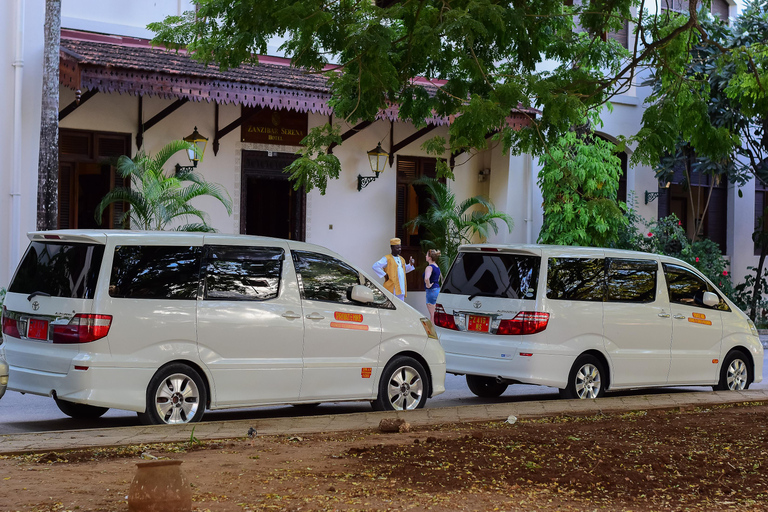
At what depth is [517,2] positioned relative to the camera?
10.5 metres

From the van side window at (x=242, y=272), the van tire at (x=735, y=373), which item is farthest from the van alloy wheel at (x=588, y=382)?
the van side window at (x=242, y=272)

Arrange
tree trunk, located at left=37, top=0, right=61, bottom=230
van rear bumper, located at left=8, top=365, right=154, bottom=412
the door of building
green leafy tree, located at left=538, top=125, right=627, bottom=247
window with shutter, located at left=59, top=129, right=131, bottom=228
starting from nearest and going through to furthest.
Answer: van rear bumper, located at left=8, top=365, right=154, bottom=412 → tree trunk, located at left=37, top=0, right=61, bottom=230 → window with shutter, located at left=59, top=129, right=131, bottom=228 → the door of building → green leafy tree, located at left=538, top=125, right=627, bottom=247

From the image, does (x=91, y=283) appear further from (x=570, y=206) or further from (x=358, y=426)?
(x=570, y=206)

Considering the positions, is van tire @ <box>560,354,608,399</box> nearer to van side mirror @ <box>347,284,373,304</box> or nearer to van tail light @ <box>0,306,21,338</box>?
van side mirror @ <box>347,284,373,304</box>

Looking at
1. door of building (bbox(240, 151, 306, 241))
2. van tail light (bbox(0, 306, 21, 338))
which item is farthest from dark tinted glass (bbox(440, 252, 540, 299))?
door of building (bbox(240, 151, 306, 241))

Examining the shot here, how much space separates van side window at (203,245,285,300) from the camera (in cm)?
930

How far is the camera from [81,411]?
9711 millimetres

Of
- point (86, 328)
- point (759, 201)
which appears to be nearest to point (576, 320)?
point (86, 328)

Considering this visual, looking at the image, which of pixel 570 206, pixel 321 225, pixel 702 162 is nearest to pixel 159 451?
pixel 321 225

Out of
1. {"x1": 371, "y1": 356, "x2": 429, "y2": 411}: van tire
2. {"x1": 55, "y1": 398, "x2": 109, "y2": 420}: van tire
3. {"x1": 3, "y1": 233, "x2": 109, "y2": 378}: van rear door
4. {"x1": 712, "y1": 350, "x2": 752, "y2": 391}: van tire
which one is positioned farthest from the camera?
{"x1": 712, "y1": 350, "x2": 752, "y2": 391}: van tire

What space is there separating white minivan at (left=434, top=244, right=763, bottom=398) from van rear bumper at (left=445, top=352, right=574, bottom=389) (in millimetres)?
11

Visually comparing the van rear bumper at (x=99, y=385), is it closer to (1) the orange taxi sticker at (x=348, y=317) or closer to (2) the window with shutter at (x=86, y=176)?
(1) the orange taxi sticker at (x=348, y=317)

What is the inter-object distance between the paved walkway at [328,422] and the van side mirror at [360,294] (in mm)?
1198

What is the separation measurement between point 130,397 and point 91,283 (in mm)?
1009
